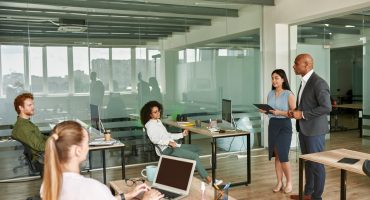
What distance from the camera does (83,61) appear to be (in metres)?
5.77

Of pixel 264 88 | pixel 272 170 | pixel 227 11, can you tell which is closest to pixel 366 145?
pixel 272 170

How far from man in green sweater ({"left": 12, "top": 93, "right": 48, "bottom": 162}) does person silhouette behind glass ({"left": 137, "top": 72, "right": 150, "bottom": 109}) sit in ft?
7.63

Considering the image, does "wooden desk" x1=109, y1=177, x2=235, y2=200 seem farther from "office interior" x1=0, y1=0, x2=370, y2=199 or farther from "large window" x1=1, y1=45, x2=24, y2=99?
"large window" x1=1, y1=45, x2=24, y2=99

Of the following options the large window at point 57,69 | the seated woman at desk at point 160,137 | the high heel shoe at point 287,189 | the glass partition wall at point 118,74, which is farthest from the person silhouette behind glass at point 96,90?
the high heel shoe at point 287,189

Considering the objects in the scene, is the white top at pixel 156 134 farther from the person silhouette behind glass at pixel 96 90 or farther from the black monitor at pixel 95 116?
the person silhouette behind glass at pixel 96 90

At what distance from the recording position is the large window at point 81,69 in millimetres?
5730

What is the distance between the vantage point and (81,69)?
5.77 meters

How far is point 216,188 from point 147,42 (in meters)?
4.29

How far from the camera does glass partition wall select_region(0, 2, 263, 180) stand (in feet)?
17.8

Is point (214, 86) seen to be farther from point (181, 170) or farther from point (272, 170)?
point (181, 170)

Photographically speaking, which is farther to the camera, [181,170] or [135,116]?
[135,116]

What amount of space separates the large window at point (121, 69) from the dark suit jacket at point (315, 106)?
318 centimetres

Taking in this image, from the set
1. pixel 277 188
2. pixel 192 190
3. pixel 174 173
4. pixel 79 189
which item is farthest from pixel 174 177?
pixel 277 188

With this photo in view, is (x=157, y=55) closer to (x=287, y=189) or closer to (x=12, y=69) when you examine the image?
(x=12, y=69)
